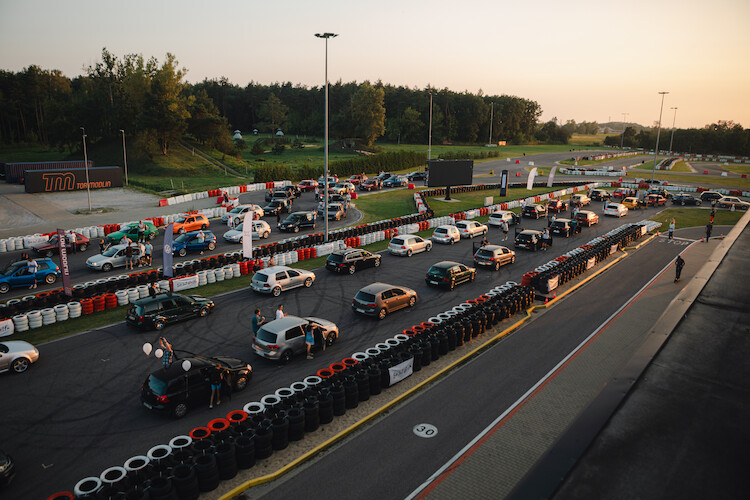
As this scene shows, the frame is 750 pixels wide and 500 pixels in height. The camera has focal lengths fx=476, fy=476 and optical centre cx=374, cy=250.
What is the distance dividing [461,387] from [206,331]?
10.3m

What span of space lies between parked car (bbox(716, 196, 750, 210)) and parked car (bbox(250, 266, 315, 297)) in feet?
173

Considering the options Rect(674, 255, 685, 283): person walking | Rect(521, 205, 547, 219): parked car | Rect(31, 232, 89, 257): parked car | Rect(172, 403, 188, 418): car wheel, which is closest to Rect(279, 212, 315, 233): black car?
Rect(31, 232, 89, 257): parked car

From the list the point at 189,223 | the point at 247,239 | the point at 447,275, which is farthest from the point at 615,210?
the point at 189,223

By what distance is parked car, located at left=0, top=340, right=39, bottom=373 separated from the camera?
15.1 m

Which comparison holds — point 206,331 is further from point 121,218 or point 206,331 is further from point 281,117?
point 281,117

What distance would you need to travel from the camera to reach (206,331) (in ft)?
62.3

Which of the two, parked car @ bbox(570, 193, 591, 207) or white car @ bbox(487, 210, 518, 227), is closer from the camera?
white car @ bbox(487, 210, 518, 227)

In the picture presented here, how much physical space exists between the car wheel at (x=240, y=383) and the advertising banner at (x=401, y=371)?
4.47 metres

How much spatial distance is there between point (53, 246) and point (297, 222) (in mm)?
16418

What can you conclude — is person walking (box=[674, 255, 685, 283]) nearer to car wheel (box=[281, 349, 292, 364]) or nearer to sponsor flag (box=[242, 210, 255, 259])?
car wheel (box=[281, 349, 292, 364])

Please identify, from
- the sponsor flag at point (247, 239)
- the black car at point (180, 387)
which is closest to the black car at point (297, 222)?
the sponsor flag at point (247, 239)

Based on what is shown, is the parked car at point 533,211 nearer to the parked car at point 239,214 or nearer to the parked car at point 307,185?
the parked car at point 239,214

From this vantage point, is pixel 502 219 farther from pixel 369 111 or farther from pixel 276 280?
pixel 369 111

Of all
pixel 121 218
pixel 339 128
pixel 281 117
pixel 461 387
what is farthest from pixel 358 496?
pixel 281 117
